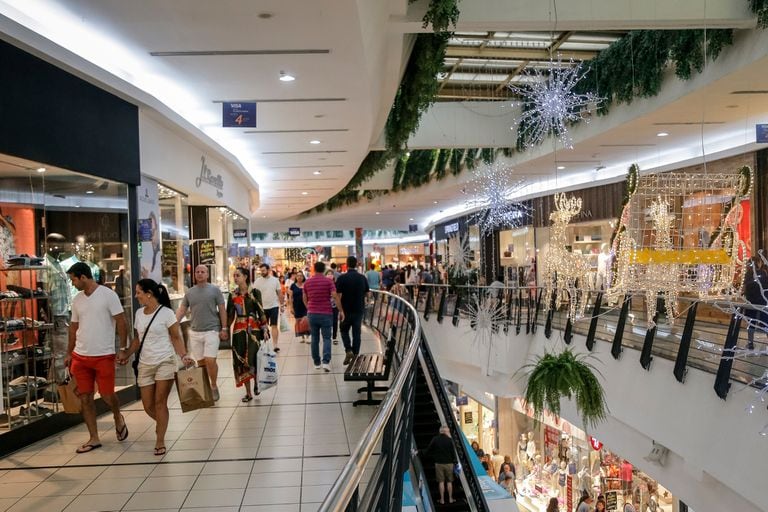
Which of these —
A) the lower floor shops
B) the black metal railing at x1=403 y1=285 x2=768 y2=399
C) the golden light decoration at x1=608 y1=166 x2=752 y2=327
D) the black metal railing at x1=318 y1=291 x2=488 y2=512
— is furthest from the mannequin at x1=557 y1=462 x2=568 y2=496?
the golden light decoration at x1=608 y1=166 x2=752 y2=327

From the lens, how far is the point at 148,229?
8055 millimetres

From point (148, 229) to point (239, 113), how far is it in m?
1.84

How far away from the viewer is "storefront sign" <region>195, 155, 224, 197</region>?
10975mm

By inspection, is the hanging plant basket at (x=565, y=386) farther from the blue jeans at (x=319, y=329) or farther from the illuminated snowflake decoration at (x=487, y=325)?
the illuminated snowflake decoration at (x=487, y=325)

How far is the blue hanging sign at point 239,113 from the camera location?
857 centimetres

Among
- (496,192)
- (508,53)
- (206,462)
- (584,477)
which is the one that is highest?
(508,53)

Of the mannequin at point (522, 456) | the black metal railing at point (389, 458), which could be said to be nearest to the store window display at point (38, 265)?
the black metal railing at point (389, 458)

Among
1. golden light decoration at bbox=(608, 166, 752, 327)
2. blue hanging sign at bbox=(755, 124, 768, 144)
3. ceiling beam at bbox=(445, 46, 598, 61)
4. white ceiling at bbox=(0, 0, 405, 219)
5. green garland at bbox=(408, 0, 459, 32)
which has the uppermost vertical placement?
ceiling beam at bbox=(445, 46, 598, 61)

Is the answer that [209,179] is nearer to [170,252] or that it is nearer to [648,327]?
[170,252]

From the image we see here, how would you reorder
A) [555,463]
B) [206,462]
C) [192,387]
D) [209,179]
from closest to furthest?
[206,462], [192,387], [209,179], [555,463]

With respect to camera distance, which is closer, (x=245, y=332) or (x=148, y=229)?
(x=245, y=332)

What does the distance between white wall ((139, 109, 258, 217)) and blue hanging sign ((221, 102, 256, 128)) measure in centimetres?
82

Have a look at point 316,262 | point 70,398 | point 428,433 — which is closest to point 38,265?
point 70,398

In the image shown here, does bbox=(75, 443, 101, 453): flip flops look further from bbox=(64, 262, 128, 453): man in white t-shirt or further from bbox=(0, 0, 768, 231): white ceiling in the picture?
bbox=(0, 0, 768, 231): white ceiling
